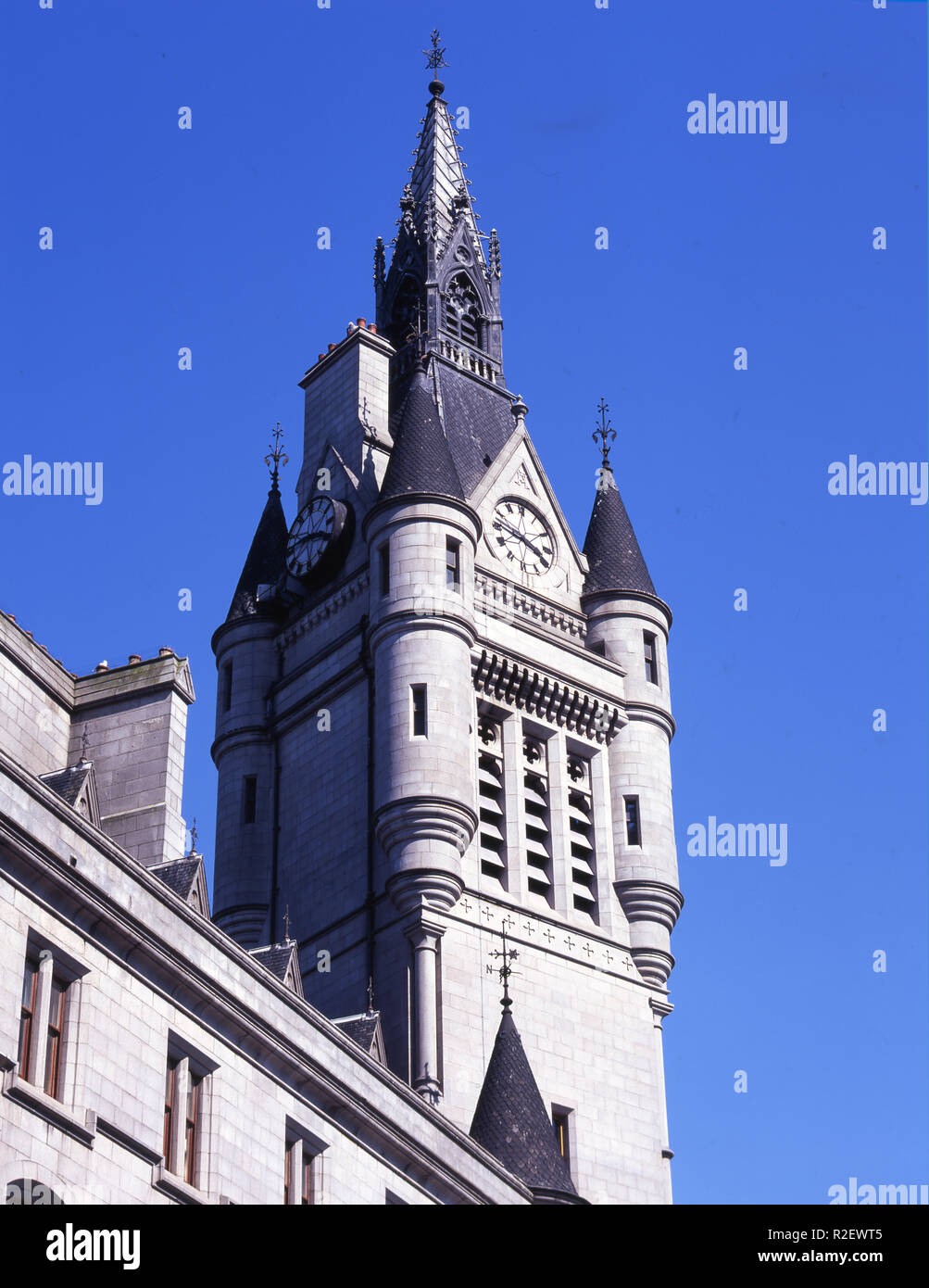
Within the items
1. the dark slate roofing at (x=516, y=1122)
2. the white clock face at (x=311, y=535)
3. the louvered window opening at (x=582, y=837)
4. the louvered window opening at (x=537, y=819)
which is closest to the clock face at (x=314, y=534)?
the white clock face at (x=311, y=535)

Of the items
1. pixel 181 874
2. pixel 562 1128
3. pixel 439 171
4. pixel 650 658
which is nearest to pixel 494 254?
pixel 439 171

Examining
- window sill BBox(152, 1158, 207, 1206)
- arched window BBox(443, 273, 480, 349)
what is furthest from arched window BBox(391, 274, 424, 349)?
window sill BBox(152, 1158, 207, 1206)

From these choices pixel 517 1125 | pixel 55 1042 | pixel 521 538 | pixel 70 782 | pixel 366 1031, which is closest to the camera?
pixel 55 1042

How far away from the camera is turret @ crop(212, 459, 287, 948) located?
65.8 metres

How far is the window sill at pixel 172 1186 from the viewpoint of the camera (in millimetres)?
31297

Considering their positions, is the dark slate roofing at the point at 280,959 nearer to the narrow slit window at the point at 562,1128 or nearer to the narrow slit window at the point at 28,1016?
the narrow slit window at the point at 28,1016

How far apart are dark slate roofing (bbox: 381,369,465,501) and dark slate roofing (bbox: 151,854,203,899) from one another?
Answer: 30522mm

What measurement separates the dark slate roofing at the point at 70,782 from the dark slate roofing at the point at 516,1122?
19609 millimetres

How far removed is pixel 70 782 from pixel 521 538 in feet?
127

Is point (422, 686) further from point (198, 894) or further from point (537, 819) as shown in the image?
point (198, 894)

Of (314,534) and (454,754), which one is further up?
(314,534)

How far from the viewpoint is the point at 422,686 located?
6200cm

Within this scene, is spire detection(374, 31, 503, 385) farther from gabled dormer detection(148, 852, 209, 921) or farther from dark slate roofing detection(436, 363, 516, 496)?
gabled dormer detection(148, 852, 209, 921)
